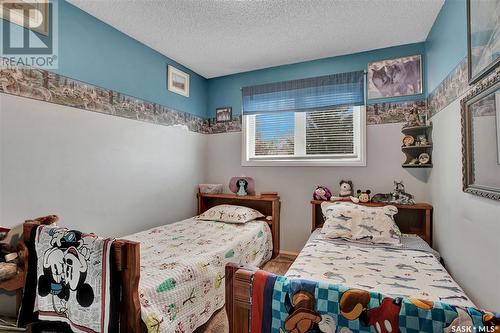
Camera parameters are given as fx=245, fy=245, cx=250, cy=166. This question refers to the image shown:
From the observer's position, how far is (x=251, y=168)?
3.37 m

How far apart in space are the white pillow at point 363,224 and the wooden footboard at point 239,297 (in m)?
1.46

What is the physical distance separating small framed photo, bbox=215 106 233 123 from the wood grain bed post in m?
2.62

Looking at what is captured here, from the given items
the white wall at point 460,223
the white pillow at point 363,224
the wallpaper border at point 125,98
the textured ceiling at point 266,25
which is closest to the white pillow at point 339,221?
the white pillow at point 363,224

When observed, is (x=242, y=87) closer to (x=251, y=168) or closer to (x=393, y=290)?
(x=251, y=168)

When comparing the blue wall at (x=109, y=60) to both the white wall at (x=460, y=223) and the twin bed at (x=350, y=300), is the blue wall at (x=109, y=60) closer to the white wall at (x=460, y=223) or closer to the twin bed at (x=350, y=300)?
the twin bed at (x=350, y=300)

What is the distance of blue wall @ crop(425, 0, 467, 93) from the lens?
62.9 inches

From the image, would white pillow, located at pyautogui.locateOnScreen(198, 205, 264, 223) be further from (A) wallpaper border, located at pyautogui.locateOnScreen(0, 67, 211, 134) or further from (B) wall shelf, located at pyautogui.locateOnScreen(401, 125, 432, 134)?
(B) wall shelf, located at pyautogui.locateOnScreen(401, 125, 432, 134)

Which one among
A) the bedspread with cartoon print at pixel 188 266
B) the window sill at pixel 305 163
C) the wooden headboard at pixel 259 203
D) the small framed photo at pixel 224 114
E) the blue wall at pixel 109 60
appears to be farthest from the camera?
the small framed photo at pixel 224 114

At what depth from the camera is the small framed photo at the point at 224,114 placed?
11.6 feet

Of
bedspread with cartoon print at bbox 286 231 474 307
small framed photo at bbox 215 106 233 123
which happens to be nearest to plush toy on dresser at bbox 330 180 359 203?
bedspread with cartoon print at bbox 286 231 474 307

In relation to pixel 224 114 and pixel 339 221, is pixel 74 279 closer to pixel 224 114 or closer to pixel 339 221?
pixel 339 221

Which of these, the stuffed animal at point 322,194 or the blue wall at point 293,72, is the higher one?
the blue wall at point 293,72

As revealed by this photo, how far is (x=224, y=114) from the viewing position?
357 cm

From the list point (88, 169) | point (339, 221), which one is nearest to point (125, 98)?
point (88, 169)
